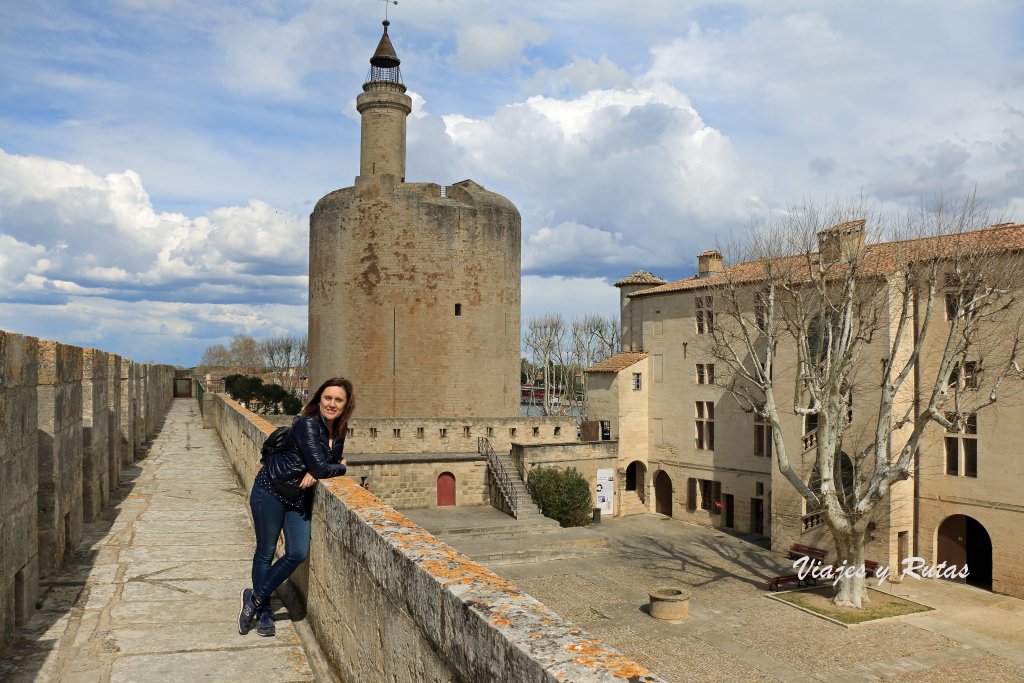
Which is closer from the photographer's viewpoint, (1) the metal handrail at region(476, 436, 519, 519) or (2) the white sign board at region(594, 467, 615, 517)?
(1) the metal handrail at region(476, 436, 519, 519)

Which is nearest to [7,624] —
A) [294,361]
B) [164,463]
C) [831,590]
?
[164,463]

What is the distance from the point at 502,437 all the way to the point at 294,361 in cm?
6709

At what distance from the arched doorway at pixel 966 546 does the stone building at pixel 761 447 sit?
0.04 m

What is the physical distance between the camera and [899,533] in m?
23.2

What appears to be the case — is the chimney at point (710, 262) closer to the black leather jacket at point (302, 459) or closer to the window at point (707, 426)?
the window at point (707, 426)

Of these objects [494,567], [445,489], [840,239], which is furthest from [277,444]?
[445,489]

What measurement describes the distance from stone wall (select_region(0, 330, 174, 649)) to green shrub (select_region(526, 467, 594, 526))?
18.9 metres

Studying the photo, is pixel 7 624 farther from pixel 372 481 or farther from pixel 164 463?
pixel 372 481

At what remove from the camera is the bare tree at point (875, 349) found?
19.1 meters

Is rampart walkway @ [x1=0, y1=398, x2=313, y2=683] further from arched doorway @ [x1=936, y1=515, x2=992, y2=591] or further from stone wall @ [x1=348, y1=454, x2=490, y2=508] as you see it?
arched doorway @ [x1=936, y1=515, x2=992, y2=591]

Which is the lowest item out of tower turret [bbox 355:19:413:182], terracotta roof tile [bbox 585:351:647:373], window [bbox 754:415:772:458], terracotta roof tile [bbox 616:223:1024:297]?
window [bbox 754:415:772:458]

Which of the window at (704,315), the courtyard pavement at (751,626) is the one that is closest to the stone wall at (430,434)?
the courtyard pavement at (751,626)

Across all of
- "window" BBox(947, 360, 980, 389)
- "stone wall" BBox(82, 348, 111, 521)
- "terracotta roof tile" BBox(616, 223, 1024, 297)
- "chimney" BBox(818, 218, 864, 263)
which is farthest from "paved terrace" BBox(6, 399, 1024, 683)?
"chimney" BBox(818, 218, 864, 263)

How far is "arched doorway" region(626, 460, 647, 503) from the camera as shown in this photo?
33344 millimetres
